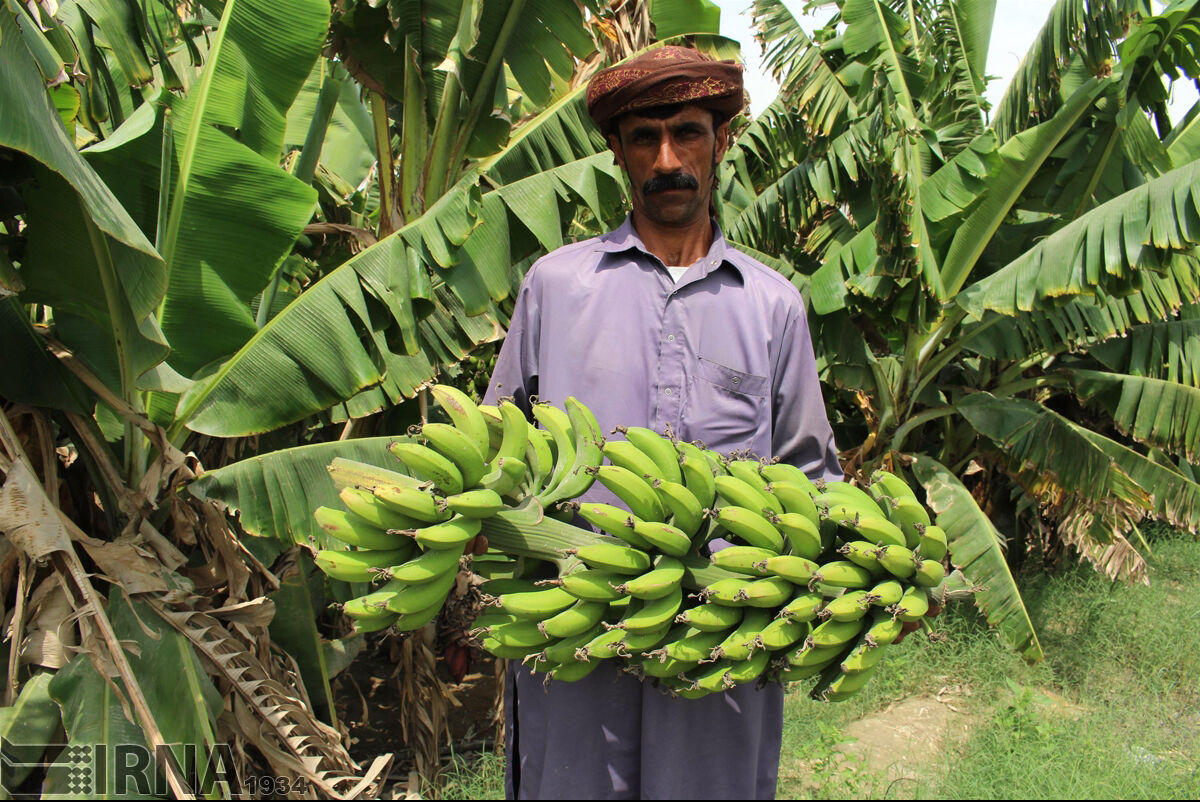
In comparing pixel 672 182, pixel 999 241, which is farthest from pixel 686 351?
pixel 999 241

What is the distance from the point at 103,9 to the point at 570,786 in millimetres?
3444

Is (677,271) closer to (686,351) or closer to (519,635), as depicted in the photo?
(686,351)

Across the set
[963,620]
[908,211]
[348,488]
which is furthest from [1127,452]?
[348,488]

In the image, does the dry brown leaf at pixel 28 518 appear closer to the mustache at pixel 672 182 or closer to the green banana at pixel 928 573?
the mustache at pixel 672 182

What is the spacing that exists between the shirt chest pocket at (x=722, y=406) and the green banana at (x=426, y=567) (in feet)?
2.45

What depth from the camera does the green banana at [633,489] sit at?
5.37 ft

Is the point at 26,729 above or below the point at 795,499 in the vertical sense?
below

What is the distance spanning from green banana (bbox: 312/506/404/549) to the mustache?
42.2 inches

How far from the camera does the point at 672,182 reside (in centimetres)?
210

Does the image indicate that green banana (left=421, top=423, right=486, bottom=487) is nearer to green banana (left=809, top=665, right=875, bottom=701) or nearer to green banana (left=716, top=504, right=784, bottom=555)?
green banana (left=716, top=504, right=784, bottom=555)

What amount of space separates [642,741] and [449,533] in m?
0.82

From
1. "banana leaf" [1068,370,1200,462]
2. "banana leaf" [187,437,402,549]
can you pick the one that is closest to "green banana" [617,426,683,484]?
"banana leaf" [187,437,402,549]

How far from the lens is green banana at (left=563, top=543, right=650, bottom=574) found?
5.21 feet

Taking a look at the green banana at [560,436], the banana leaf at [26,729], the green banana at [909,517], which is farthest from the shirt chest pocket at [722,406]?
the banana leaf at [26,729]
